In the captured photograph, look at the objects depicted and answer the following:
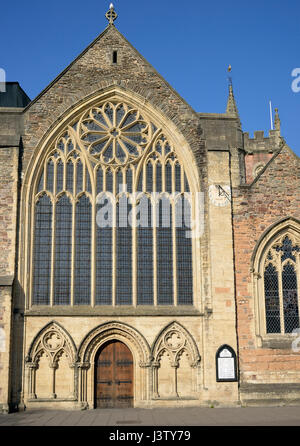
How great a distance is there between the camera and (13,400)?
61.2ft

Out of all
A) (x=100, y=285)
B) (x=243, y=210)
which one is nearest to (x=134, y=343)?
(x=100, y=285)

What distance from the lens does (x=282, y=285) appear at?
66.9ft

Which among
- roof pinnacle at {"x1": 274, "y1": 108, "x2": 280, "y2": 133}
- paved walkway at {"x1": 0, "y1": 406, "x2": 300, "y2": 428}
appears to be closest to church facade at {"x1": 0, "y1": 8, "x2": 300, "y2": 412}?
paved walkway at {"x1": 0, "y1": 406, "x2": 300, "y2": 428}

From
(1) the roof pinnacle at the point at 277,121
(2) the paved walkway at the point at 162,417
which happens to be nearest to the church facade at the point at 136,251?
(2) the paved walkway at the point at 162,417

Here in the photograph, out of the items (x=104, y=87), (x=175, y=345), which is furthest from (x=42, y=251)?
(x=104, y=87)

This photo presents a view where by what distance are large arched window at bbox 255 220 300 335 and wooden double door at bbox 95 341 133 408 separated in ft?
16.4

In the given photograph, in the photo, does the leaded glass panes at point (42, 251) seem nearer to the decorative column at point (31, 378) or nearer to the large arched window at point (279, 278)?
the decorative column at point (31, 378)

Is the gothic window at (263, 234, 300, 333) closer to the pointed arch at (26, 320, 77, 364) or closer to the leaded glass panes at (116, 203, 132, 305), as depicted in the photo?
the leaded glass panes at (116, 203, 132, 305)

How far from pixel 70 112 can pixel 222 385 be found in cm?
1130

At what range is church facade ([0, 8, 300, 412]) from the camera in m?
19.2

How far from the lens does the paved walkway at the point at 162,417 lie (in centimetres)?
1523

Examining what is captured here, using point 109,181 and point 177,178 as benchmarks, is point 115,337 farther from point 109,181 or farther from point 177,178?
point 177,178
